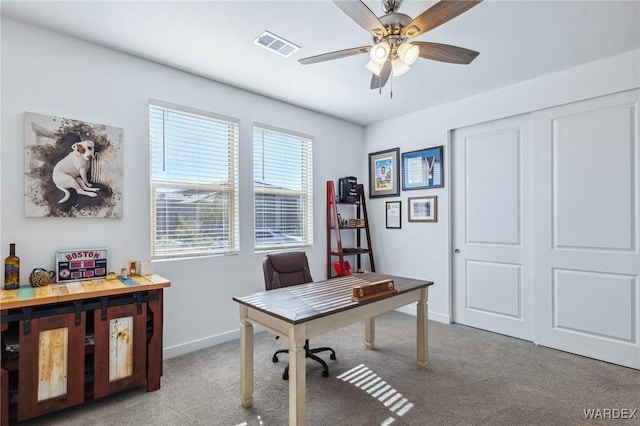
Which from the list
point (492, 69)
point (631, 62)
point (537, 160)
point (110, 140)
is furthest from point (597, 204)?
point (110, 140)

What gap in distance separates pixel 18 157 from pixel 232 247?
74.8 inches

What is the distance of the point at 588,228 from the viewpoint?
3.05m

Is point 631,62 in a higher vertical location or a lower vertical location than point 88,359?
higher

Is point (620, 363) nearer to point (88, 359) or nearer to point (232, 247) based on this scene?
point (232, 247)

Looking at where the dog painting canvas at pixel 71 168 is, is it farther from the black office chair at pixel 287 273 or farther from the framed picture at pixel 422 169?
the framed picture at pixel 422 169

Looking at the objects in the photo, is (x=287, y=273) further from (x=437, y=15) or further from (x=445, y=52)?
(x=437, y=15)

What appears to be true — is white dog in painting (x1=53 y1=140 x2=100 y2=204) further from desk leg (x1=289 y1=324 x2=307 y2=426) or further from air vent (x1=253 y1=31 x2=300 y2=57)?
desk leg (x1=289 y1=324 x2=307 y2=426)

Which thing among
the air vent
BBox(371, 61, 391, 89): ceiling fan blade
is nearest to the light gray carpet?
BBox(371, 61, 391, 89): ceiling fan blade

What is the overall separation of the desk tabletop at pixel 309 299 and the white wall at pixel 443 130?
5.00 ft

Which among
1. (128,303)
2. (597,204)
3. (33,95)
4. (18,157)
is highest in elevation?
(33,95)

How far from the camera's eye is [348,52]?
208 centimetres

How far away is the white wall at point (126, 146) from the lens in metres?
2.36

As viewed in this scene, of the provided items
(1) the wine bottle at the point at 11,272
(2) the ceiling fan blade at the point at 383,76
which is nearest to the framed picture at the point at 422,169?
(2) the ceiling fan blade at the point at 383,76

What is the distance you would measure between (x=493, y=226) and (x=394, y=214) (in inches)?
51.5
